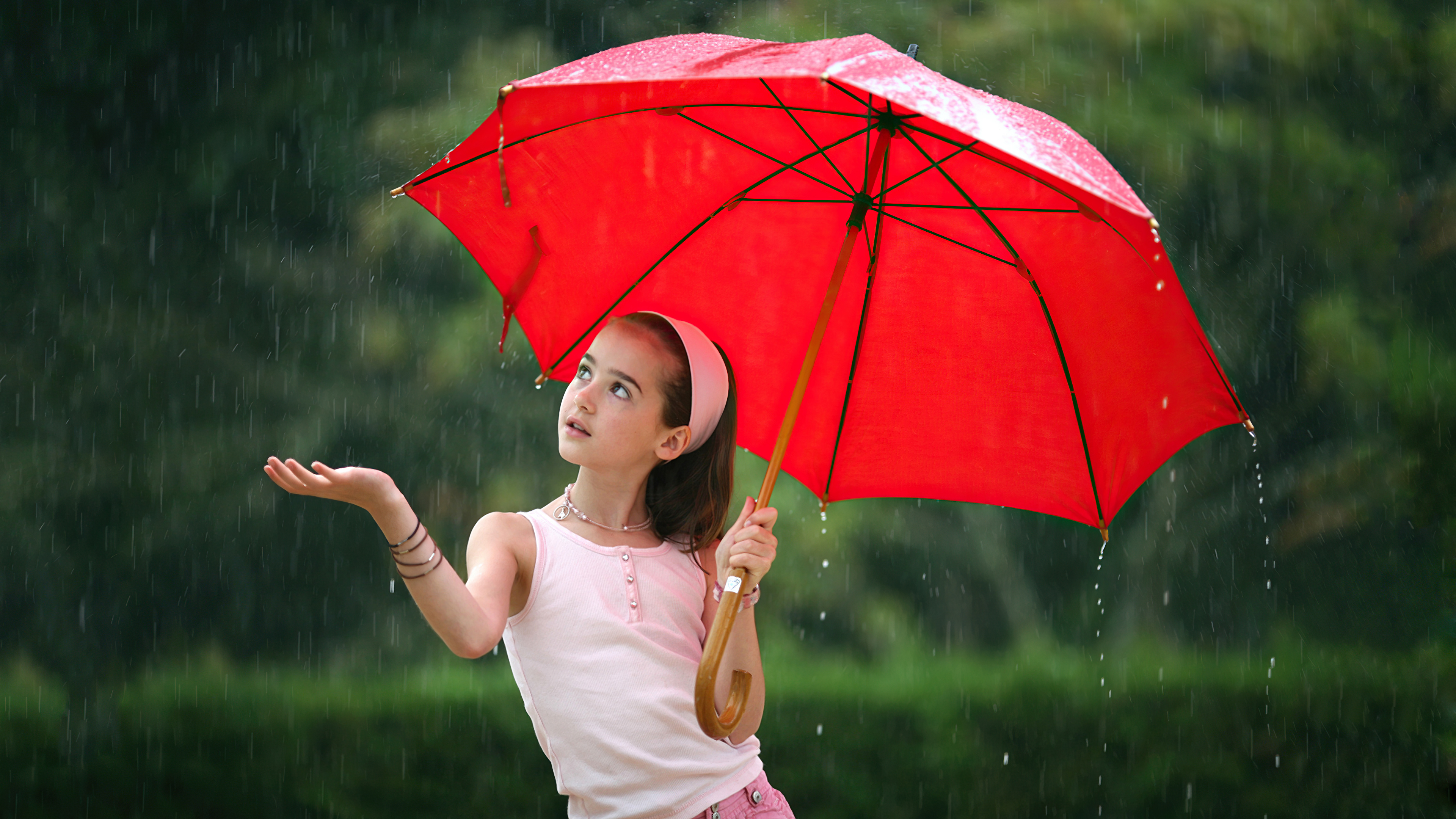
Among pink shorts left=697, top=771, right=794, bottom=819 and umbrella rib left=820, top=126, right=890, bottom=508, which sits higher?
umbrella rib left=820, top=126, right=890, bottom=508

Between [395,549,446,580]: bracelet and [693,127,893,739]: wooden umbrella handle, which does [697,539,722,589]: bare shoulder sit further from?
[395,549,446,580]: bracelet

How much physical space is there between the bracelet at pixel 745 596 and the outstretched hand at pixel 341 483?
0.64m

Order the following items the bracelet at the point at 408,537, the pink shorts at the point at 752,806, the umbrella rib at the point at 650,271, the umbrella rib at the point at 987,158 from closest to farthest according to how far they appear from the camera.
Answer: the bracelet at the point at 408,537, the umbrella rib at the point at 987,158, the pink shorts at the point at 752,806, the umbrella rib at the point at 650,271

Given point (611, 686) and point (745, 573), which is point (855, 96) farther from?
point (611, 686)

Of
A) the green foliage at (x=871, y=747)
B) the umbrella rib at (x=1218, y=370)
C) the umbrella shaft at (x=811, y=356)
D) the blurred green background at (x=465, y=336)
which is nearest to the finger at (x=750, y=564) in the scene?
the umbrella shaft at (x=811, y=356)

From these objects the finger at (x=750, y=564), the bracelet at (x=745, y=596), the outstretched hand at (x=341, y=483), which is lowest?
the bracelet at (x=745, y=596)

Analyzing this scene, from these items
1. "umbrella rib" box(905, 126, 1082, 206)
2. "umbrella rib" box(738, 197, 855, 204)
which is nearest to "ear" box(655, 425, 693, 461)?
"umbrella rib" box(738, 197, 855, 204)

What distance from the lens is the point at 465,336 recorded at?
22.4ft

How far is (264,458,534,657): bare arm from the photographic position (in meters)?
1.71

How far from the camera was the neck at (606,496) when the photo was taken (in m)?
2.29

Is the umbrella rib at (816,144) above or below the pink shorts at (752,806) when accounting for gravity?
above

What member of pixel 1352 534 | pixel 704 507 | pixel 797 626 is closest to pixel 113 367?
pixel 797 626

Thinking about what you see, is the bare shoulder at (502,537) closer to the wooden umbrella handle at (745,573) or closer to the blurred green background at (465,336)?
the wooden umbrella handle at (745,573)

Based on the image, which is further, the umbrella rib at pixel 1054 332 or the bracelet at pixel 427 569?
the umbrella rib at pixel 1054 332
